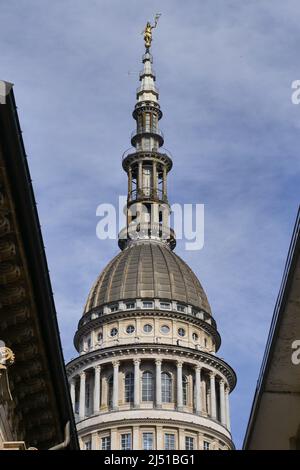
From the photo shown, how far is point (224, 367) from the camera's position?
99438 millimetres

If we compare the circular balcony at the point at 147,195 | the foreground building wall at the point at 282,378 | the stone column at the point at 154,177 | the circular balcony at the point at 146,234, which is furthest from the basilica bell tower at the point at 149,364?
the foreground building wall at the point at 282,378

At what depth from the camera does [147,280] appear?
3937 inches

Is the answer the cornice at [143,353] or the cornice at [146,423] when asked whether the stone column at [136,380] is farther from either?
the cornice at [146,423]

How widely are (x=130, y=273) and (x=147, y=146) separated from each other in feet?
72.4

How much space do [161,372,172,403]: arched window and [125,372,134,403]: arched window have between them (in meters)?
2.80

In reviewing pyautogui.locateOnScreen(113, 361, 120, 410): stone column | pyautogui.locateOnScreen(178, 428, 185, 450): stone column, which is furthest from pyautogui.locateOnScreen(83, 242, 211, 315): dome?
pyautogui.locateOnScreen(178, 428, 185, 450): stone column

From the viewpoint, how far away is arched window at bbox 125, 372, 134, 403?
3765 inches

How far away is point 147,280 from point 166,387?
411 inches

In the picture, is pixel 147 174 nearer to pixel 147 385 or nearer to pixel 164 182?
pixel 164 182

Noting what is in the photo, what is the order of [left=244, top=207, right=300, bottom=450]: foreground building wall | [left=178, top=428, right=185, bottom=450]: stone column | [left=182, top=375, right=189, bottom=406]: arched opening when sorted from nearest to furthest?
[left=244, top=207, right=300, bottom=450]: foreground building wall
[left=178, top=428, right=185, bottom=450]: stone column
[left=182, top=375, right=189, bottom=406]: arched opening

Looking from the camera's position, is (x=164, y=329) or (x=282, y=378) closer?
(x=282, y=378)

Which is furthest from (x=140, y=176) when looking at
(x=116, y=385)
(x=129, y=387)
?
(x=116, y=385)

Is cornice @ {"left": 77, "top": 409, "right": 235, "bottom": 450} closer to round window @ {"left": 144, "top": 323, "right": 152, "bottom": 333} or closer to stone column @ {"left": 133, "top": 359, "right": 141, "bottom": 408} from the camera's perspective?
stone column @ {"left": 133, "top": 359, "right": 141, "bottom": 408}
